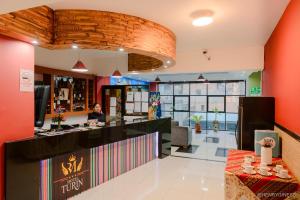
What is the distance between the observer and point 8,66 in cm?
267

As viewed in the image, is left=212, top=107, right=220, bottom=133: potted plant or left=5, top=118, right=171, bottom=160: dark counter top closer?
left=5, top=118, right=171, bottom=160: dark counter top

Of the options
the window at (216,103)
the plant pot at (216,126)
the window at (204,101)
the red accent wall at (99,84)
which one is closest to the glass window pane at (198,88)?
the window at (204,101)

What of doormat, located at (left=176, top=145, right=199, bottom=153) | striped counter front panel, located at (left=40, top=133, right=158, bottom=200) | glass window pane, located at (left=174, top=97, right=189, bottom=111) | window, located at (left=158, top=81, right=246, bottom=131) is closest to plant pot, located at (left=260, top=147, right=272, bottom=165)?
striped counter front panel, located at (left=40, top=133, right=158, bottom=200)

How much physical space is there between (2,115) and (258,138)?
359 cm

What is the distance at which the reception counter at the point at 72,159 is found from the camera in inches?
108

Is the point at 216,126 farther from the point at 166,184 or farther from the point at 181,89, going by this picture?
the point at 166,184

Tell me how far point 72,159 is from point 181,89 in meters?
9.51

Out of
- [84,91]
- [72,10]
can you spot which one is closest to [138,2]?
[72,10]

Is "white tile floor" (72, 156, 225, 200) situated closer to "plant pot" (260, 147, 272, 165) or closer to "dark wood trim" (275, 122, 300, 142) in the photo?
"plant pot" (260, 147, 272, 165)

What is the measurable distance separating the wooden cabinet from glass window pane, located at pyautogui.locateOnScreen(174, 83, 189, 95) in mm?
6096

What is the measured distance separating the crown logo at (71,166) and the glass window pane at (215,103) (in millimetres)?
9211

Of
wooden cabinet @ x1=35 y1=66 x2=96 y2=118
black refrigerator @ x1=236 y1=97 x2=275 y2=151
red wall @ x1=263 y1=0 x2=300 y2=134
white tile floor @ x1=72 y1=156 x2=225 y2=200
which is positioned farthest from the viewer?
wooden cabinet @ x1=35 y1=66 x2=96 y2=118

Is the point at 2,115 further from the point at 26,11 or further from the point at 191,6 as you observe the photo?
the point at 191,6

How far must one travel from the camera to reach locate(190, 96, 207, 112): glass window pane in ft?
38.8
